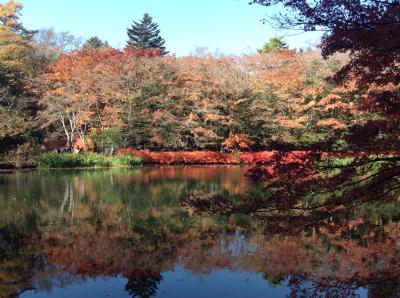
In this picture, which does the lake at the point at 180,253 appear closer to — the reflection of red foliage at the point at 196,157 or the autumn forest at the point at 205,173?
the autumn forest at the point at 205,173

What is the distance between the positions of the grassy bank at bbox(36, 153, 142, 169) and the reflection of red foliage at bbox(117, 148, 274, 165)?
76 cm

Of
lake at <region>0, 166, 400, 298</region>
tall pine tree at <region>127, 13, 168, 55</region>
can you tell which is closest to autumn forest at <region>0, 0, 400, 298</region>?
lake at <region>0, 166, 400, 298</region>

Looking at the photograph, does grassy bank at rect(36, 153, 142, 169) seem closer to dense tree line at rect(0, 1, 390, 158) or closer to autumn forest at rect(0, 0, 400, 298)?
autumn forest at rect(0, 0, 400, 298)

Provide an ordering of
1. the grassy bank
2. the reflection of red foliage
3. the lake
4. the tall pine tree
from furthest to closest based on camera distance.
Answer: the tall pine tree
the reflection of red foliage
the grassy bank
the lake

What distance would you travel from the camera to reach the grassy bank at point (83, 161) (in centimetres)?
2148

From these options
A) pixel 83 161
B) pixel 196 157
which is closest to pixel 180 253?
pixel 83 161

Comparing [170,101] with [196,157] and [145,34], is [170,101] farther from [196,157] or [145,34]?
[145,34]

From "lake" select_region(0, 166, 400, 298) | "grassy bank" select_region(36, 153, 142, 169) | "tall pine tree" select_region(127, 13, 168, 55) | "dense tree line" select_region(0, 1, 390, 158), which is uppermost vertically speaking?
"tall pine tree" select_region(127, 13, 168, 55)

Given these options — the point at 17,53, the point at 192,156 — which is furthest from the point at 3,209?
the point at 17,53

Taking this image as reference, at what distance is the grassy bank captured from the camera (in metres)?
21.5

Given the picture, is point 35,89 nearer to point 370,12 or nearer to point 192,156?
point 192,156

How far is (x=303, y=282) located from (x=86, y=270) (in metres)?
3.19

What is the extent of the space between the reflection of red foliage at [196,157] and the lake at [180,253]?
1196 cm

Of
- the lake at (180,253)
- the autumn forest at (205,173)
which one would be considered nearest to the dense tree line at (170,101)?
the autumn forest at (205,173)
